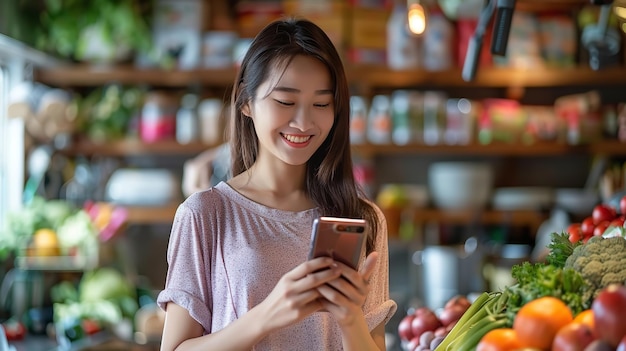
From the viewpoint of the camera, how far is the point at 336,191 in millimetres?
1952

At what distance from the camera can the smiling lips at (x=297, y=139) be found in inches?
70.8

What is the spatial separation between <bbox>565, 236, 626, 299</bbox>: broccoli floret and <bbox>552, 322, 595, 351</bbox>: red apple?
0.79 ft

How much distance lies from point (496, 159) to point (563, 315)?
4434 mm

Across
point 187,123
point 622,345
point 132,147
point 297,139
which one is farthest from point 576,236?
point 132,147

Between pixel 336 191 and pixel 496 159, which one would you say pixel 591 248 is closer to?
pixel 336 191

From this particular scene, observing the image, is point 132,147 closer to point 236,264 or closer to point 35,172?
point 35,172

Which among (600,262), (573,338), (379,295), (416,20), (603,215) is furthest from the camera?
(416,20)

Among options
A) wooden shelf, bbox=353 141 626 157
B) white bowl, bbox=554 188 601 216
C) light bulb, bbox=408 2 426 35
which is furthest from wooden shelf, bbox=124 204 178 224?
light bulb, bbox=408 2 426 35

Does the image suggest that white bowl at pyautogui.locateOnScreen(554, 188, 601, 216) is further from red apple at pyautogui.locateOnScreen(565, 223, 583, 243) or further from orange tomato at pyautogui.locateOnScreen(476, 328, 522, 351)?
orange tomato at pyautogui.locateOnScreen(476, 328, 522, 351)

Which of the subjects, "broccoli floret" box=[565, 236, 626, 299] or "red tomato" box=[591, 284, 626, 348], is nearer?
"red tomato" box=[591, 284, 626, 348]

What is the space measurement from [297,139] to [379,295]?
1.23ft

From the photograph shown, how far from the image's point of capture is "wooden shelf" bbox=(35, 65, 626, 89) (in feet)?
17.8

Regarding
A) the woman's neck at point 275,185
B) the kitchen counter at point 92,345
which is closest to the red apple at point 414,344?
the woman's neck at point 275,185

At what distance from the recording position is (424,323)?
2.65m
